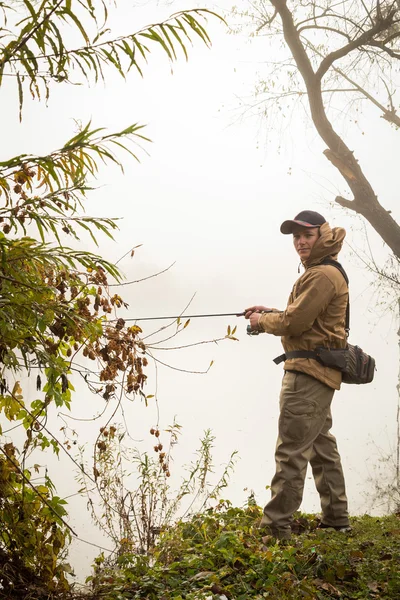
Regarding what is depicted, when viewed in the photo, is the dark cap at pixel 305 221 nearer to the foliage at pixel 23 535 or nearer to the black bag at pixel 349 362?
the black bag at pixel 349 362

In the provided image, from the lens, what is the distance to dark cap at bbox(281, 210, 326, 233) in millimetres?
4359

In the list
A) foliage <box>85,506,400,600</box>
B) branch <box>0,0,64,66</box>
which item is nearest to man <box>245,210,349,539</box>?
foliage <box>85,506,400,600</box>

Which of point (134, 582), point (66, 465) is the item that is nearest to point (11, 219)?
point (134, 582)

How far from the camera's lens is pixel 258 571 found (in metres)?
3.28

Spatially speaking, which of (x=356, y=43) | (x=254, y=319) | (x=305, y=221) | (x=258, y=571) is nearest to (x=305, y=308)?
(x=254, y=319)

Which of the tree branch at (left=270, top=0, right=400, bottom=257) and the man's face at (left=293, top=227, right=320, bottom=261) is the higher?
the tree branch at (left=270, top=0, right=400, bottom=257)

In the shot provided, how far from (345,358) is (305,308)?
50 cm

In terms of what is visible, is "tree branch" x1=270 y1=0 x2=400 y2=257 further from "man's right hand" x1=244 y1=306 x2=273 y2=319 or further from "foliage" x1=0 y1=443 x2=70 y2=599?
"foliage" x1=0 y1=443 x2=70 y2=599

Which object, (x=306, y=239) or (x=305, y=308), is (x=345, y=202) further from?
(x=305, y=308)

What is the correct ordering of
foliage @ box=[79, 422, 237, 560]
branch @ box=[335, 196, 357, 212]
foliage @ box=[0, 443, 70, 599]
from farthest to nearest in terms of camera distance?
branch @ box=[335, 196, 357, 212], foliage @ box=[79, 422, 237, 560], foliage @ box=[0, 443, 70, 599]

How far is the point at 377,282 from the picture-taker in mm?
8805

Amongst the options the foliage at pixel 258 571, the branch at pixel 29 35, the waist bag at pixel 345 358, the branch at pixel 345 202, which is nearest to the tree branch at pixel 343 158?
the branch at pixel 345 202

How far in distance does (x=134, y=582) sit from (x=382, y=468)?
6250mm

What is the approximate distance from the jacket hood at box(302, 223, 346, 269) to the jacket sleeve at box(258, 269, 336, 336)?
19 centimetres
